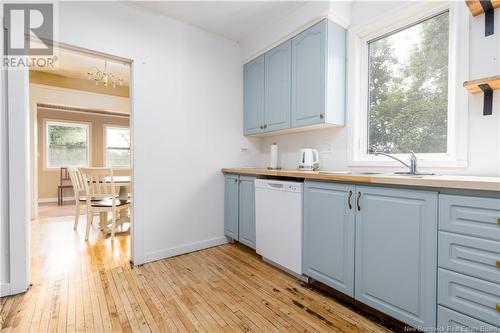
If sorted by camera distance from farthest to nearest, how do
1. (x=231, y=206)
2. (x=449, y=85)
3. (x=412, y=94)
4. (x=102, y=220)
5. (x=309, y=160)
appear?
(x=102, y=220) < (x=231, y=206) < (x=309, y=160) < (x=412, y=94) < (x=449, y=85)

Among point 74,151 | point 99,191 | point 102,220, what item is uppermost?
point 74,151

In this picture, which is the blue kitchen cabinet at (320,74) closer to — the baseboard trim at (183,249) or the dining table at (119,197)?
the baseboard trim at (183,249)

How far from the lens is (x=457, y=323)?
121cm

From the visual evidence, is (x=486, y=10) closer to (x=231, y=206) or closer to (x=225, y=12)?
(x=225, y=12)

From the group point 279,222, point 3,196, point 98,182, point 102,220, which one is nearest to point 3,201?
point 3,196

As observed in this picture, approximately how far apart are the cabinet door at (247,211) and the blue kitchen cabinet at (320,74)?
84cm

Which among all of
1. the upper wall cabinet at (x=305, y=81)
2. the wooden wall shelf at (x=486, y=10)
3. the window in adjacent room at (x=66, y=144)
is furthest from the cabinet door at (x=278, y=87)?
the window in adjacent room at (x=66, y=144)

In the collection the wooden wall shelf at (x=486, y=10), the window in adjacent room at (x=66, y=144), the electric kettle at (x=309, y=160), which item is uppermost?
the wooden wall shelf at (x=486, y=10)

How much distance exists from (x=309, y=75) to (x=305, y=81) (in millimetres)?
65

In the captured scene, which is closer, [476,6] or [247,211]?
[476,6]

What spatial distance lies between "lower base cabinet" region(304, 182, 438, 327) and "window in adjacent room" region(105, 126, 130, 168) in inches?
250

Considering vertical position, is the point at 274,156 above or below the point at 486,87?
below

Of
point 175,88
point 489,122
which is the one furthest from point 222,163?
point 489,122

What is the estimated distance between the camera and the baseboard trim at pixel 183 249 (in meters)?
2.47
